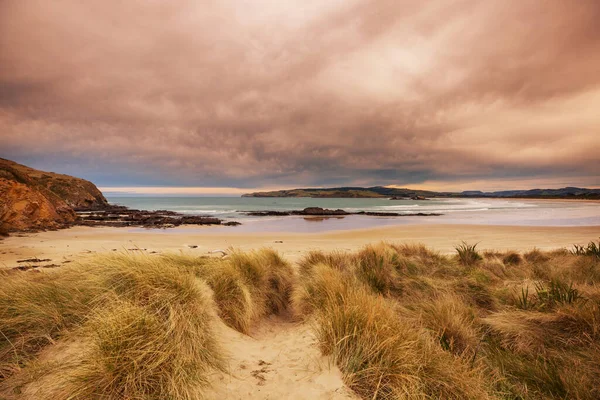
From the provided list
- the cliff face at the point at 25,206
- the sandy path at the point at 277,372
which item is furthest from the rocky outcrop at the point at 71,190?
the sandy path at the point at 277,372

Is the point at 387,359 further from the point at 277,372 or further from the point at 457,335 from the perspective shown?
the point at 457,335

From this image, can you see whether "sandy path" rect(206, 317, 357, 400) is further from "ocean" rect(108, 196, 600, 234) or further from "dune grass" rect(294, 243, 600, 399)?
"ocean" rect(108, 196, 600, 234)

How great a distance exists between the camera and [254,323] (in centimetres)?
545

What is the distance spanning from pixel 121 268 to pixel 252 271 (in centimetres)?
283

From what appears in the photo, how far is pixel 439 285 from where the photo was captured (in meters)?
7.02

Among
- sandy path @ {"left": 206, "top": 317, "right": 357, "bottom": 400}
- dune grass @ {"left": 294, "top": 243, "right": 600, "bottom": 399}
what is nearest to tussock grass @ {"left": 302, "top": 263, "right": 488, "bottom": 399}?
dune grass @ {"left": 294, "top": 243, "right": 600, "bottom": 399}

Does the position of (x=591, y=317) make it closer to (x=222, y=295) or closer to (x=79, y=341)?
(x=222, y=295)

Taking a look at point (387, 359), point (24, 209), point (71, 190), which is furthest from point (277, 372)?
point (71, 190)

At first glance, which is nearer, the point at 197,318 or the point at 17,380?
the point at 17,380

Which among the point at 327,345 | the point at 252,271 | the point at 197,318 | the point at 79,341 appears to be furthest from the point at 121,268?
the point at 327,345

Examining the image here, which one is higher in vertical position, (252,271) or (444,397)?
(252,271)

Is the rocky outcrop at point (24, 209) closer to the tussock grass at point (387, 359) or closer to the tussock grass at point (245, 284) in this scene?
the tussock grass at point (245, 284)

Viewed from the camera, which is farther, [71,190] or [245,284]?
[71,190]

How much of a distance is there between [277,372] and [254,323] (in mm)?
2120
